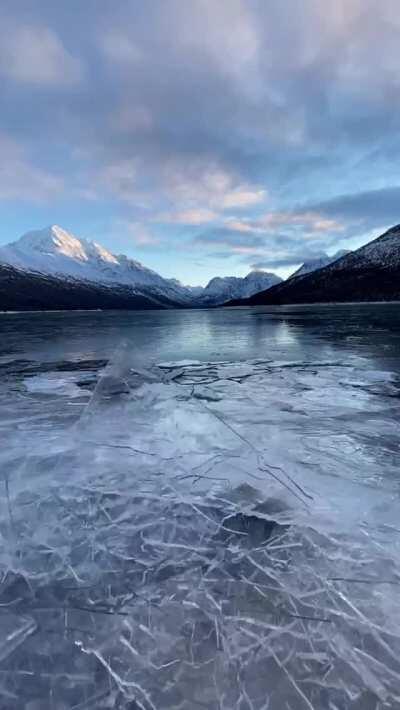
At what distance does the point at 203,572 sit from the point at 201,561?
0.17 meters

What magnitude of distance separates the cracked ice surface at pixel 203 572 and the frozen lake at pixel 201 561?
16 mm

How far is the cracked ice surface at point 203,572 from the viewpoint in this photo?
9.31ft

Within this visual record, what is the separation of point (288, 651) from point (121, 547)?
2.02 metres

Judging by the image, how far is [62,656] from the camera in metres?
3.04

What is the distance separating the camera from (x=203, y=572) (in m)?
3.91

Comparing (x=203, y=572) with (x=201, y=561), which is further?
(x=201, y=561)

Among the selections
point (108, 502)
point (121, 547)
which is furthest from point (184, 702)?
point (108, 502)

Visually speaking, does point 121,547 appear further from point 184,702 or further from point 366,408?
point 366,408

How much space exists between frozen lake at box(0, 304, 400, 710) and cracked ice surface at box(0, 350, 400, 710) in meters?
0.02

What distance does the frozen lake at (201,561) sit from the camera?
2.85m

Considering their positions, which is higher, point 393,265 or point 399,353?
point 393,265

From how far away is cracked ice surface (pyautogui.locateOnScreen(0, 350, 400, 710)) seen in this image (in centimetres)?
284

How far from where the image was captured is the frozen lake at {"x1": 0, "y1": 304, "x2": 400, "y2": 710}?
9.36ft

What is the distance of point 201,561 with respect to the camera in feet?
13.4
